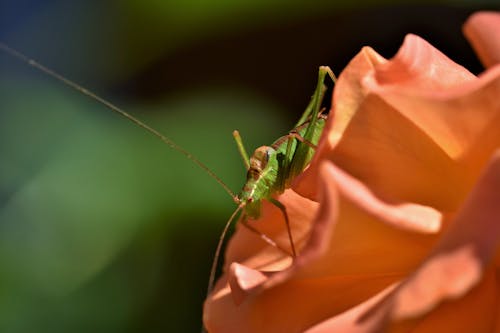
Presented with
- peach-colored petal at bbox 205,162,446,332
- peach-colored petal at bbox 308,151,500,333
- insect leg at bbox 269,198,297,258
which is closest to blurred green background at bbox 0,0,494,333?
insect leg at bbox 269,198,297,258

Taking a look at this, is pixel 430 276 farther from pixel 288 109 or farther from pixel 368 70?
pixel 288 109

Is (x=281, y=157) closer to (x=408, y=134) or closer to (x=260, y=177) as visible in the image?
(x=260, y=177)

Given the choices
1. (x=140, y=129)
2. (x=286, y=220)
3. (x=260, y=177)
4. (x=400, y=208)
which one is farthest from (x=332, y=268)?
(x=140, y=129)

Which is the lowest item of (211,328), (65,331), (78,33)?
(65,331)

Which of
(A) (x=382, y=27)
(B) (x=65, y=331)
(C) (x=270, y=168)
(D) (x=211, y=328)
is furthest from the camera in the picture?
(A) (x=382, y=27)

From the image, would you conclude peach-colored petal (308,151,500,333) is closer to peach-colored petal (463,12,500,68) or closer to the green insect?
peach-colored petal (463,12,500,68)

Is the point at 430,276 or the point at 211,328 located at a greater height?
the point at 430,276

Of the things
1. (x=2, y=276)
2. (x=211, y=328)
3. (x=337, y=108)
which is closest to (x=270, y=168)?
(x=211, y=328)

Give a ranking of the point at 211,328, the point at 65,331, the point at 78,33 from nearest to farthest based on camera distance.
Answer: the point at 211,328 → the point at 65,331 → the point at 78,33
